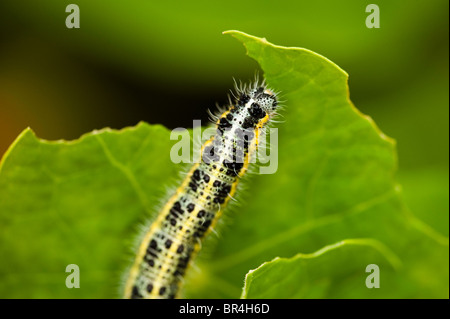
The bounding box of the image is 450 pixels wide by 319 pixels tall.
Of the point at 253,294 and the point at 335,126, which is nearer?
the point at 253,294

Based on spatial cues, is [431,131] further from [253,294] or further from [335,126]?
[253,294]

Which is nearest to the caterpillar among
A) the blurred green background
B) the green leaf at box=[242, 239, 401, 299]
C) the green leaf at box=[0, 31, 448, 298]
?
the green leaf at box=[0, 31, 448, 298]

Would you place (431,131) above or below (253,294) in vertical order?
above

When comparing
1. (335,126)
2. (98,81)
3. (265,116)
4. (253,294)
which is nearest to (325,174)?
(335,126)

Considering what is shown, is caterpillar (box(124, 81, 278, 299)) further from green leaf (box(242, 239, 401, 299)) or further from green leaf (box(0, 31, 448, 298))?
green leaf (box(242, 239, 401, 299))
